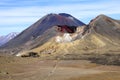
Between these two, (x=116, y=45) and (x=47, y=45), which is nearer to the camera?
(x=116, y=45)

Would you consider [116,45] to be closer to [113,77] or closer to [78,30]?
[78,30]

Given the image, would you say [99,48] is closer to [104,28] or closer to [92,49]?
[92,49]

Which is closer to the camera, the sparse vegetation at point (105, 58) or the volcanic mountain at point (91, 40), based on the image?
the sparse vegetation at point (105, 58)

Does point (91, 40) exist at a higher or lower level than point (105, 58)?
higher

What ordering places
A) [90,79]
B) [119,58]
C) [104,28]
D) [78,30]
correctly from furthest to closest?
[78,30]
[104,28]
[119,58]
[90,79]

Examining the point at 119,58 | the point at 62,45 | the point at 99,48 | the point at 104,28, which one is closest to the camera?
the point at 119,58

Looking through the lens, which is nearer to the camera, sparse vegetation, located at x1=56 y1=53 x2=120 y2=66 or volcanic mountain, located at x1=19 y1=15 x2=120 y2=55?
sparse vegetation, located at x1=56 y1=53 x2=120 y2=66

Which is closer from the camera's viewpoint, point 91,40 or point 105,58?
point 105,58

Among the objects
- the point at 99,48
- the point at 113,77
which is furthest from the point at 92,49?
the point at 113,77

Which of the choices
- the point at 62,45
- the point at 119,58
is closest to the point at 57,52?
the point at 62,45
